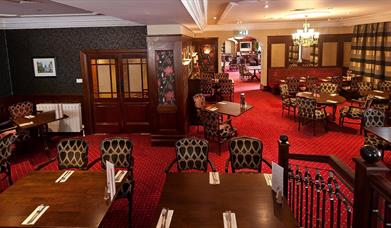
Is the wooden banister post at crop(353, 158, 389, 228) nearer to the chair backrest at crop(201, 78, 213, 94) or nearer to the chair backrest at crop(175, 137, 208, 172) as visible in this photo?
the chair backrest at crop(175, 137, 208, 172)

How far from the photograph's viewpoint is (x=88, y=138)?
894cm

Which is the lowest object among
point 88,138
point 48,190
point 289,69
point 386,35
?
point 88,138

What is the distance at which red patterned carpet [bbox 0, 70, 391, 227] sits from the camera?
5091 mm

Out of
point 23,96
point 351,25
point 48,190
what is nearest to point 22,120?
point 23,96

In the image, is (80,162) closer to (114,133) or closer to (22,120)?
(22,120)

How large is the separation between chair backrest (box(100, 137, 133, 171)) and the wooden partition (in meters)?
3.17

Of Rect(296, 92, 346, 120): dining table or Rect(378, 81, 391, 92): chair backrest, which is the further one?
Rect(378, 81, 391, 92): chair backrest

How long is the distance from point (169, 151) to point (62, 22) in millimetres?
4392

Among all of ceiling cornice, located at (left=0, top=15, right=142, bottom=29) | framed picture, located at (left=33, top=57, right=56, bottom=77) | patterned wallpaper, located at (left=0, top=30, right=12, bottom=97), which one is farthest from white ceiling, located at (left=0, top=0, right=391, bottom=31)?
framed picture, located at (left=33, top=57, right=56, bottom=77)

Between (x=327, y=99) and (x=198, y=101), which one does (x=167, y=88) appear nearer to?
(x=198, y=101)

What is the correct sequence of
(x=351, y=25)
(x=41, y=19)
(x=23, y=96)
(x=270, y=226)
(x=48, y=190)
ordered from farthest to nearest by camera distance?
(x=351, y=25) < (x=23, y=96) < (x=41, y=19) < (x=48, y=190) < (x=270, y=226)

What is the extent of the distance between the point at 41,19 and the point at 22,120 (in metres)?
2.82

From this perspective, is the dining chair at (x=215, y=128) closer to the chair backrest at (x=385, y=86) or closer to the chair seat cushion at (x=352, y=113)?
the chair seat cushion at (x=352, y=113)

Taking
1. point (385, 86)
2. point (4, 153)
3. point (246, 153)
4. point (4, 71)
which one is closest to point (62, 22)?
point (4, 71)
